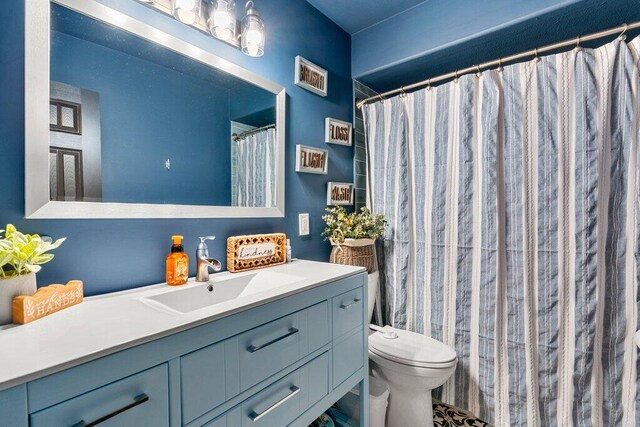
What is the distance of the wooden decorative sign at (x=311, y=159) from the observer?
5.49ft

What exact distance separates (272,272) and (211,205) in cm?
39

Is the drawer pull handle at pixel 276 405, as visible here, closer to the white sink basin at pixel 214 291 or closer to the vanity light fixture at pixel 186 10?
the white sink basin at pixel 214 291

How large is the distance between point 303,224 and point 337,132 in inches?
26.0

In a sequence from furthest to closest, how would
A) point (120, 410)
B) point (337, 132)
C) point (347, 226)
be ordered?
point (337, 132)
point (347, 226)
point (120, 410)

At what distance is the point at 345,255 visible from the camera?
1737mm

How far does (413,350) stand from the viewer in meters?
1.53

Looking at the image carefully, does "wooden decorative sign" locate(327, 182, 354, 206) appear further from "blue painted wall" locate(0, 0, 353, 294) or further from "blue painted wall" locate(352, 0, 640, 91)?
"blue painted wall" locate(352, 0, 640, 91)

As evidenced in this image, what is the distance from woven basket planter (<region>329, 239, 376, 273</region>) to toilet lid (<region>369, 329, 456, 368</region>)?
16.1 inches

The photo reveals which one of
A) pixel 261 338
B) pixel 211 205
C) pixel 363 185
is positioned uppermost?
pixel 363 185

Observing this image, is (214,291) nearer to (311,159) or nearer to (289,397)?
(289,397)

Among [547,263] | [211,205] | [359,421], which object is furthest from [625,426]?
[211,205]

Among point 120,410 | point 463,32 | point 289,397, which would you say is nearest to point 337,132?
point 463,32

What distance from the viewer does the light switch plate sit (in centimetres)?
170

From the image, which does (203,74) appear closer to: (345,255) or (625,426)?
(345,255)
